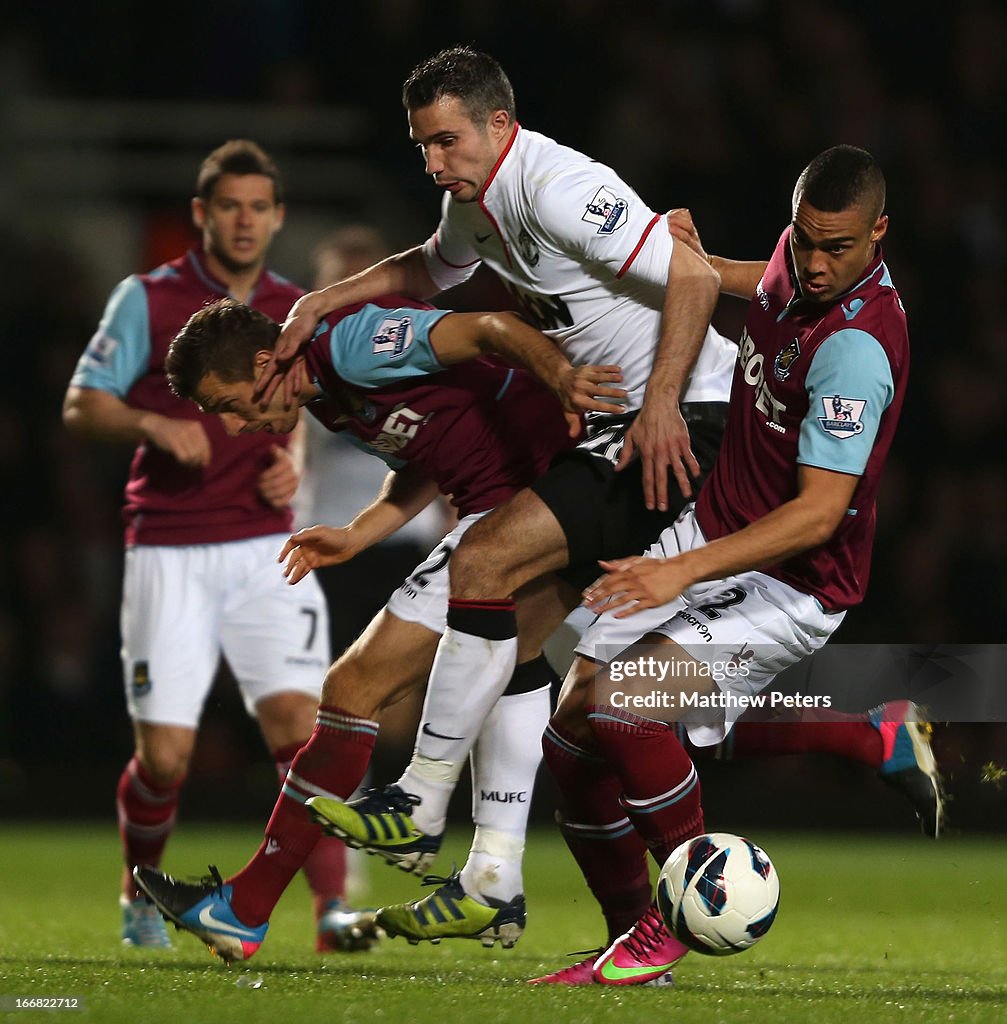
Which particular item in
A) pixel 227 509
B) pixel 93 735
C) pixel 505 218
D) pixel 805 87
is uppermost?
pixel 805 87

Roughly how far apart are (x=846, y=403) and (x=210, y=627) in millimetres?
2507

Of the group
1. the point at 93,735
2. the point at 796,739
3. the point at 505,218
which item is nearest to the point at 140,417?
the point at 505,218

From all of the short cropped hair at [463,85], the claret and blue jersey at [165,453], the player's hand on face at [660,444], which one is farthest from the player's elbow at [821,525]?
the claret and blue jersey at [165,453]

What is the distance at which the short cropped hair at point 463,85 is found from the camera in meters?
4.53

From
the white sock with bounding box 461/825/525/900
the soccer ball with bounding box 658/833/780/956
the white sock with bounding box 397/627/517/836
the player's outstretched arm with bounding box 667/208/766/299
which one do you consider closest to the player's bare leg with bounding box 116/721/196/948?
the white sock with bounding box 461/825/525/900

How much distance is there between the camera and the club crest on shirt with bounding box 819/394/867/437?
4.15 metres

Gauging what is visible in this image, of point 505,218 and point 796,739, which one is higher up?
point 505,218

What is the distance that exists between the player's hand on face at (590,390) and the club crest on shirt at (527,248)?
16.0 inches

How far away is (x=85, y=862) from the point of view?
26.6 feet

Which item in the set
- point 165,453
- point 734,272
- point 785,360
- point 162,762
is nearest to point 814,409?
point 785,360

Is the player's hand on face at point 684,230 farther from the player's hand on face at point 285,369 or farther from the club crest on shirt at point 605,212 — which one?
the player's hand on face at point 285,369

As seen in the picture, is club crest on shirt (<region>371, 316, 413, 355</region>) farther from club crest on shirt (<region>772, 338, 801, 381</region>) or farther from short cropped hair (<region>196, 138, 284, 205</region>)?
short cropped hair (<region>196, 138, 284, 205</region>)

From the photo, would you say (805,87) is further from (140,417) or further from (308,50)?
(140,417)

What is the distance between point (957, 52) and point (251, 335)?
8.00 m
